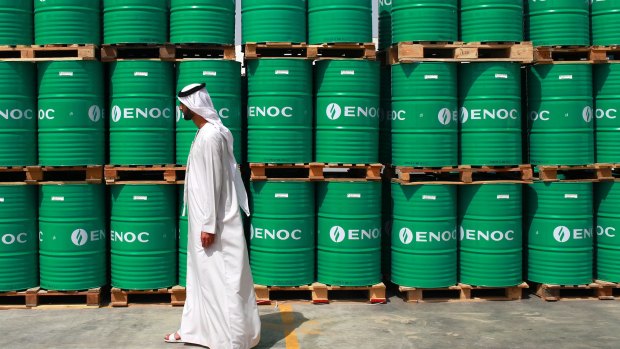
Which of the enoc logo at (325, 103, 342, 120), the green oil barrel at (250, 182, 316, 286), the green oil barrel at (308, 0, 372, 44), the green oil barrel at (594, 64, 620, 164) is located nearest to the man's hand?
the green oil barrel at (250, 182, 316, 286)

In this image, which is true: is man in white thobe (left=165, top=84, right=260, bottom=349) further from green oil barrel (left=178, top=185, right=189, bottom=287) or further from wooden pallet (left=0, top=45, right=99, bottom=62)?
wooden pallet (left=0, top=45, right=99, bottom=62)

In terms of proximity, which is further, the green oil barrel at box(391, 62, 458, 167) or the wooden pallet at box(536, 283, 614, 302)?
the wooden pallet at box(536, 283, 614, 302)

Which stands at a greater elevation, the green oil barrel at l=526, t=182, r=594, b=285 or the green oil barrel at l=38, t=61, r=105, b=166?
the green oil barrel at l=38, t=61, r=105, b=166

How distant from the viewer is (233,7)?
6.94 m

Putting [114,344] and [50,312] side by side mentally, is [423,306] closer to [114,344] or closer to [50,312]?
[114,344]

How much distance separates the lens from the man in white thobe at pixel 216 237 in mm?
5098

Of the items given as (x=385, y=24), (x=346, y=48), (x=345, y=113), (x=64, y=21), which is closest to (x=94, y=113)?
(x=64, y=21)

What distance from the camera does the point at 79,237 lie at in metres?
6.69

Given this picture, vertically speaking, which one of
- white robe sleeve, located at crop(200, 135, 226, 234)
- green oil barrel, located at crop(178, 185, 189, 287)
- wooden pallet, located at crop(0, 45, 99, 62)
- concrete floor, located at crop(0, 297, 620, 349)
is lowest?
concrete floor, located at crop(0, 297, 620, 349)

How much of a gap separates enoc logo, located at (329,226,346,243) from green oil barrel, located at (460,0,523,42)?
2.43m

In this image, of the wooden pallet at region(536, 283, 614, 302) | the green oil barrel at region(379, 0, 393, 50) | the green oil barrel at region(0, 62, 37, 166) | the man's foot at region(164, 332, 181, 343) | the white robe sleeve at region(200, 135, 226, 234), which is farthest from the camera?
the green oil barrel at region(379, 0, 393, 50)

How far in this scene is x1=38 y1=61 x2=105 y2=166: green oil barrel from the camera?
664cm

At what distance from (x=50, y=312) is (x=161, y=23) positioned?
3.11 metres

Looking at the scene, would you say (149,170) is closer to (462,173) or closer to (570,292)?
(462,173)
